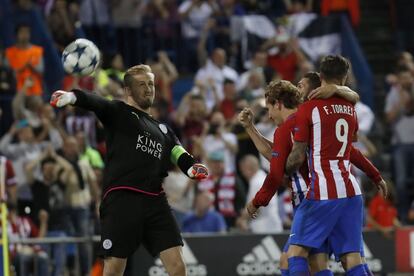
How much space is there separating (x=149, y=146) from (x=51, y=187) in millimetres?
6515

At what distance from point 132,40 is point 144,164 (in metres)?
11.4

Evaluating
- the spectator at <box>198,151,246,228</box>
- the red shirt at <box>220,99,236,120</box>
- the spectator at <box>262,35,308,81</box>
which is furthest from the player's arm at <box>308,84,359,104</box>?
the spectator at <box>262,35,308,81</box>

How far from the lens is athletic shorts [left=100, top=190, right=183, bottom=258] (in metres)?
11.2

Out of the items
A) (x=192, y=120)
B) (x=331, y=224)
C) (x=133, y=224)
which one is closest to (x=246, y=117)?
(x=331, y=224)

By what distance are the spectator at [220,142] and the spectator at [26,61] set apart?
→ 2.78m

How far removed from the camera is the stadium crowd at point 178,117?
57.4 feet

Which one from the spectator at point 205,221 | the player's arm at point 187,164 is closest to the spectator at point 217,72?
the spectator at point 205,221

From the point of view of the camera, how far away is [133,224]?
11219 mm

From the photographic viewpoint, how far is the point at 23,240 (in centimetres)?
1588

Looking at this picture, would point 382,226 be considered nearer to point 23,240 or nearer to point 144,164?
point 23,240

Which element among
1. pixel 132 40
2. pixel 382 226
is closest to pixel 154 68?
pixel 132 40

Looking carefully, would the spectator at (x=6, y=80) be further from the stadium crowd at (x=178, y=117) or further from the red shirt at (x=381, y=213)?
the red shirt at (x=381, y=213)

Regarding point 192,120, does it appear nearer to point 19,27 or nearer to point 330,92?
point 19,27

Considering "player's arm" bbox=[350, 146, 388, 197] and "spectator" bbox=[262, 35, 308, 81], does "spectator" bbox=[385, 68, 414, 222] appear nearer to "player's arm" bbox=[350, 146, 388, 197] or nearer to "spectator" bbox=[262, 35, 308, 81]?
"spectator" bbox=[262, 35, 308, 81]
